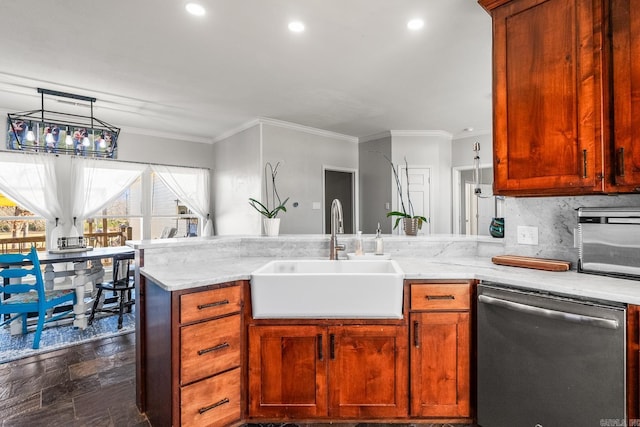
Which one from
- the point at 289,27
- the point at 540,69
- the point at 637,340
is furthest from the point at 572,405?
the point at 289,27

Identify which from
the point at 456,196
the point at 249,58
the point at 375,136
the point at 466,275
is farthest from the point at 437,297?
the point at 456,196

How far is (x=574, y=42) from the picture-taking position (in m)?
1.52

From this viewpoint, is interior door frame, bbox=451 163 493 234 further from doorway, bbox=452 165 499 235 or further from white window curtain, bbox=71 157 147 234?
white window curtain, bbox=71 157 147 234

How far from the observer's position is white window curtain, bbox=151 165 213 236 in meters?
5.43

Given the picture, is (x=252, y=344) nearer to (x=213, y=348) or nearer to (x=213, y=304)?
(x=213, y=348)

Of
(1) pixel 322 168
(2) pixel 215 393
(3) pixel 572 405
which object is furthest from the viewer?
(1) pixel 322 168

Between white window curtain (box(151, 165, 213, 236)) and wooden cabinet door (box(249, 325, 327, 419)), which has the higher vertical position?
white window curtain (box(151, 165, 213, 236))

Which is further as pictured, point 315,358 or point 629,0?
point 315,358

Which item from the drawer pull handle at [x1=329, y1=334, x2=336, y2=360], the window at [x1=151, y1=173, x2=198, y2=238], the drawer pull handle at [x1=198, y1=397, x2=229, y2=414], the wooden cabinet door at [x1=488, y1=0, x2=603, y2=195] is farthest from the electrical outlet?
the window at [x1=151, y1=173, x2=198, y2=238]

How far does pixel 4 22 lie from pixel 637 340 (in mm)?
4037

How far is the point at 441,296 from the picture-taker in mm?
1717

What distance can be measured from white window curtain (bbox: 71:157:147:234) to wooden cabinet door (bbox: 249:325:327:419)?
4230 mm

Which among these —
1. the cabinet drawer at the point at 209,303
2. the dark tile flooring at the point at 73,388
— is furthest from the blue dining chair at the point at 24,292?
the cabinet drawer at the point at 209,303

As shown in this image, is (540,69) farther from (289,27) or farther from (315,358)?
(315,358)
